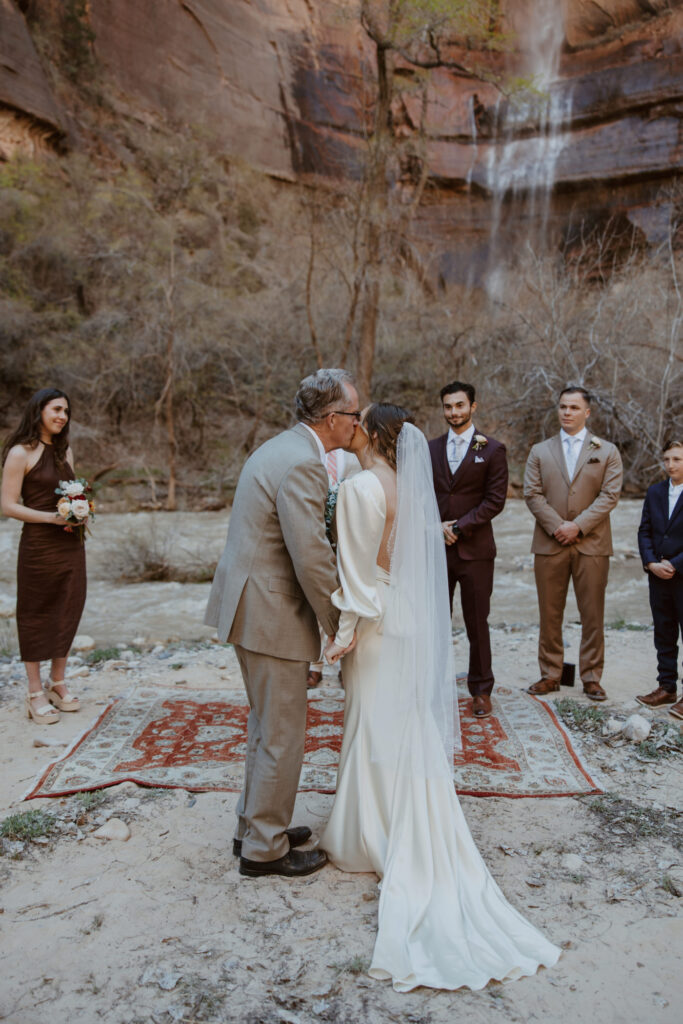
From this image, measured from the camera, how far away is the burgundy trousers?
17.1 feet

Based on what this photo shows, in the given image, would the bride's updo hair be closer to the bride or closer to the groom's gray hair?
the bride

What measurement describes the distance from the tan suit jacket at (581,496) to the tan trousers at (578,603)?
9 centimetres

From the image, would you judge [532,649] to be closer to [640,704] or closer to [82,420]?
[640,704]

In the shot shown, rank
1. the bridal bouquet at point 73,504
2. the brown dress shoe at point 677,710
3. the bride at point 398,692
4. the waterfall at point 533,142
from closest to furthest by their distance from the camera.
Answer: the bride at point 398,692 → the bridal bouquet at point 73,504 → the brown dress shoe at point 677,710 → the waterfall at point 533,142

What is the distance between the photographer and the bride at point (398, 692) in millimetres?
2936

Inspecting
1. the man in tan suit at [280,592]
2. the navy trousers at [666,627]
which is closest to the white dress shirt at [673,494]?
the navy trousers at [666,627]

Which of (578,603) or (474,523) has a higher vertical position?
(474,523)

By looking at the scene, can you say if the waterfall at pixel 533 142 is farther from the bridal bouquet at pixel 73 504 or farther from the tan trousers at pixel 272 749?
the tan trousers at pixel 272 749

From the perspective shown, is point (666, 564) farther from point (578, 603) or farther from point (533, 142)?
point (533, 142)

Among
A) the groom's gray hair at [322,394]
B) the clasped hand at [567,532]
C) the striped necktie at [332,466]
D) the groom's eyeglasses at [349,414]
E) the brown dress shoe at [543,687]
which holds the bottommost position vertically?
the brown dress shoe at [543,687]

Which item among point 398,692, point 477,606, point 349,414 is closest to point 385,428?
point 349,414

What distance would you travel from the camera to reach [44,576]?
5.00 meters

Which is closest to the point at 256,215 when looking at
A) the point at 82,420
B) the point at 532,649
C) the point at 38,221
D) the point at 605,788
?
the point at 38,221

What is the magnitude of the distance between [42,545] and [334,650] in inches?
110
